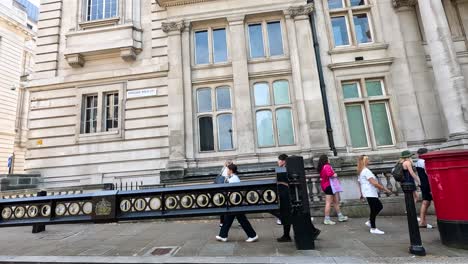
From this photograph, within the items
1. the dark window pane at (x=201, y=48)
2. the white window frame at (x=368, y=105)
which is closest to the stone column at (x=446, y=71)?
the white window frame at (x=368, y=105)

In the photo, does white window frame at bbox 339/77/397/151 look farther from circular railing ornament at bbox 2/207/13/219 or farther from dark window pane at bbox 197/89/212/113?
circular railing ornament at bbox 2/207/13/219

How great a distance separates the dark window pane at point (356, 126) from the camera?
38.2 ft

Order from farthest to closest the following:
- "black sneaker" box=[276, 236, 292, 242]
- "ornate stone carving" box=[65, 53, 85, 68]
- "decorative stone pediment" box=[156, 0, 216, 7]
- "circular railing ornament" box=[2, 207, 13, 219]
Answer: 1. "ornate stone carving" box=[65, 53, 85, 68]
2. "decorative stone pediment" box=[156, 0, 216, 7]
3. "black sneaker" box=[276, 236, 292, 242]
4. "circular railing ornament" box=[2, 207, 13, 219]

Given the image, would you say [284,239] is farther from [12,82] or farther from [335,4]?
[12,82]

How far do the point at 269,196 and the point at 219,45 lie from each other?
10028mm

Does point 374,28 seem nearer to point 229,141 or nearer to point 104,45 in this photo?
point 229,141

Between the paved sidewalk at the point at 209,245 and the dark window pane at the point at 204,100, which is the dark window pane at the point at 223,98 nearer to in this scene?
the dark window pane at the point at 204,100

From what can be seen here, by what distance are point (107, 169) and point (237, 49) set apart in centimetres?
831

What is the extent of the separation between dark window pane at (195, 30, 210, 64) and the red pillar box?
33.9 ft

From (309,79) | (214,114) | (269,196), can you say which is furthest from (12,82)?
(269,196)

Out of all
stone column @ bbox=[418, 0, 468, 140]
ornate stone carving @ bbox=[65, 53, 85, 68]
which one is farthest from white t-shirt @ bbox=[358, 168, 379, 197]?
ornate stone carving @ bbox=[65, 53, 85, 68]

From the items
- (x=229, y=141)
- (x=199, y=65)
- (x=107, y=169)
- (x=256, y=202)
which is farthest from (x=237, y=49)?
(x=256, y=202)

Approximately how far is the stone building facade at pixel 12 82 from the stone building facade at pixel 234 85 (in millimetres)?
19447

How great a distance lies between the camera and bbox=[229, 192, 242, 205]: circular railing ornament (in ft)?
15.8
